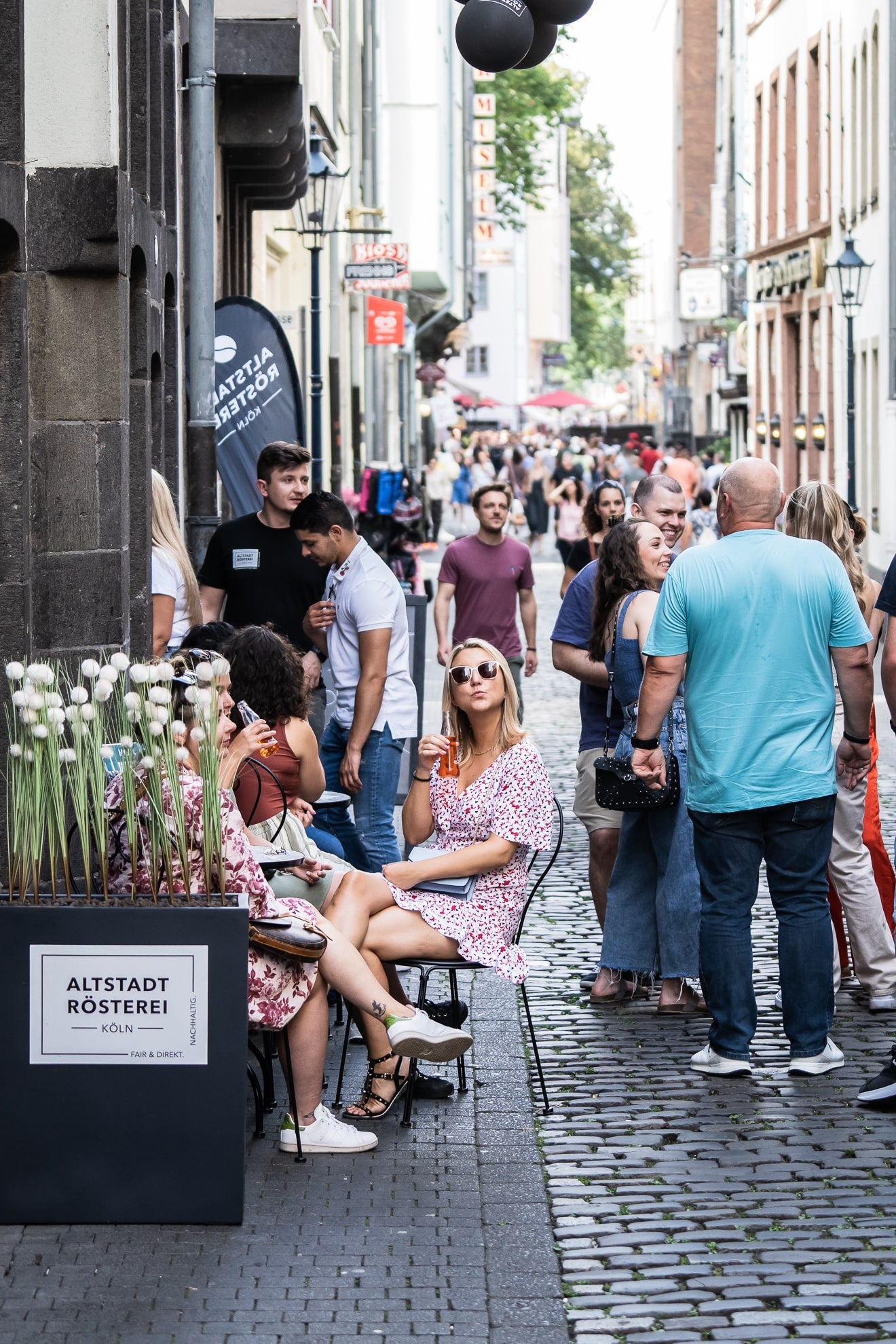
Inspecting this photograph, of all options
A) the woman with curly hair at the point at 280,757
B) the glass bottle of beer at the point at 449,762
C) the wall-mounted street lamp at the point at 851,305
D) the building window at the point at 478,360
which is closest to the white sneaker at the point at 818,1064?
the glass bottle of beer at the point at 449,762

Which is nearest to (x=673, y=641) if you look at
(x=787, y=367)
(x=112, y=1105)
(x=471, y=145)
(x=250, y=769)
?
(x=250, y=769)

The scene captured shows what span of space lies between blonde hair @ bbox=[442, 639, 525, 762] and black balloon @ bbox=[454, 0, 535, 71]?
228 centimetres

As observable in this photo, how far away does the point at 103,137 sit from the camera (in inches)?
285

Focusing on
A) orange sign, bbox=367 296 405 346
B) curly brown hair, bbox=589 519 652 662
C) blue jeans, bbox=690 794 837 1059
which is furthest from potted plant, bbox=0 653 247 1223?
orange sign, bbox=367 296 405 346

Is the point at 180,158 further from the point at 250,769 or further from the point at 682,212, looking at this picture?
the point at 682,212

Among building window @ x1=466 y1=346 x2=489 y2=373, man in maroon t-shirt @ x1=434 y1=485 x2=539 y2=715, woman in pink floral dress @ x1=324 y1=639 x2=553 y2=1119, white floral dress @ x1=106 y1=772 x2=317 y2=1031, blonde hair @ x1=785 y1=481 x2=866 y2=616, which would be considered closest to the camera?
white floral dress @ x1=106 y1=772 x2=317 y2=1031

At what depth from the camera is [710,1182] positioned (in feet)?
18.9

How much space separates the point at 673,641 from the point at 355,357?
24329mm

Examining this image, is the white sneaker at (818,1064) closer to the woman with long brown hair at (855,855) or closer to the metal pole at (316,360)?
the woman with long brown hair at (855,855)

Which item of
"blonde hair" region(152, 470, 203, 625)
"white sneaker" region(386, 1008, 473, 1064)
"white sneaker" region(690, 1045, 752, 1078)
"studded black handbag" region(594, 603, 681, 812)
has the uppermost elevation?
"blonde hair" region(152, 470, 203, 625)

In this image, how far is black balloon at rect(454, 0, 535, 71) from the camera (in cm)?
766

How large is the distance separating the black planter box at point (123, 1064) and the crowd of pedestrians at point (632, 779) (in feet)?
1.73

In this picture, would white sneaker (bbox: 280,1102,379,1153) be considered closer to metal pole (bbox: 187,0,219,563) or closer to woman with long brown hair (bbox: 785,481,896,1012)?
woman with long brown hair (bbox: 785,481,896,1012)

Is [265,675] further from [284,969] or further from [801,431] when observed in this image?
[801,431]
